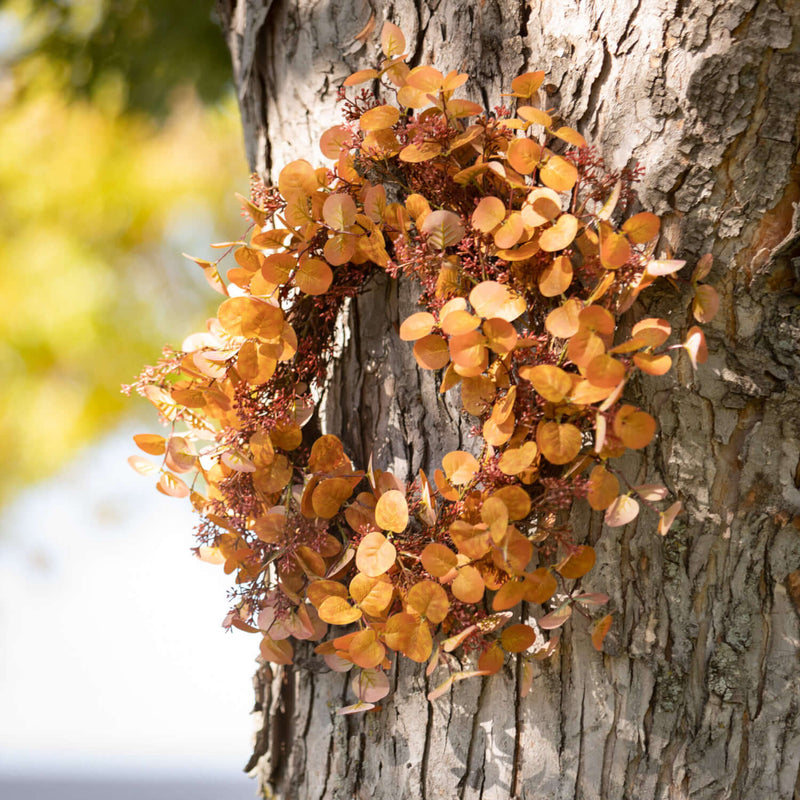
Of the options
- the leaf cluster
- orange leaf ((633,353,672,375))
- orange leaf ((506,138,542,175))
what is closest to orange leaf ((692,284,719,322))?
the leaf cluster

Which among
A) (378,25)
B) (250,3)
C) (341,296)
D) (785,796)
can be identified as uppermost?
(250,3)

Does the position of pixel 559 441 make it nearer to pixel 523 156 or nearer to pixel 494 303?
pixel 494 303

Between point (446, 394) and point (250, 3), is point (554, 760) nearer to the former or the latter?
point (446, 394)

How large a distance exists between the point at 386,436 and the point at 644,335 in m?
0.36

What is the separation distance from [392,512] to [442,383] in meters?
0.15

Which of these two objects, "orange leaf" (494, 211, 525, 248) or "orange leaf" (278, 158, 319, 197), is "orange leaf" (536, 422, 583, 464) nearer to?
"orange leaf" (494, 211, 525, 248)

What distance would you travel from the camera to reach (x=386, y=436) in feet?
2.96

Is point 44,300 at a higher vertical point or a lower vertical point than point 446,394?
higher

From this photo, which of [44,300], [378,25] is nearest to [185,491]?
[378,25]

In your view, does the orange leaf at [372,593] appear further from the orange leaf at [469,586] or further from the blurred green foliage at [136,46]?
the blurred green foliage at [136,46]

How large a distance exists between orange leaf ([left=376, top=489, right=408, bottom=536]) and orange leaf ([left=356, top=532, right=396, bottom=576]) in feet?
0.05

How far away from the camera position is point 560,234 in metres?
0.69

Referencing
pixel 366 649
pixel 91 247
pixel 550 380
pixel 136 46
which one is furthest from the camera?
pixel 91 247

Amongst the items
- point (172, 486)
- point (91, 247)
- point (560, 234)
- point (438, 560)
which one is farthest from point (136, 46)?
point (438, 560)
